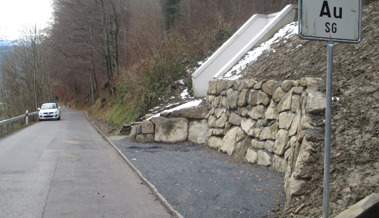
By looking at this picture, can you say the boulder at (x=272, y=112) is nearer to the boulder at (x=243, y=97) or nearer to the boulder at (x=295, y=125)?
the boulder at (x=295, y=125)

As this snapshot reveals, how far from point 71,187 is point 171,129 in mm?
6134

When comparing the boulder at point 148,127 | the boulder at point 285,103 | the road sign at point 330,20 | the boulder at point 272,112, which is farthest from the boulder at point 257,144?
the boulder at point 148,127

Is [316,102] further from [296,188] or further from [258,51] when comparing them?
[258,51]

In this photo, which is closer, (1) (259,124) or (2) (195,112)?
(1) (259,124)

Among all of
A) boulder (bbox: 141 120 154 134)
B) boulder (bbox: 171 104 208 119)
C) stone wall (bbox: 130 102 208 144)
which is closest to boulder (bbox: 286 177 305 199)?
stone wall (bbox: 130 102 208 144)

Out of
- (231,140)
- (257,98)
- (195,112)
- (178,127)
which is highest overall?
(257,98)

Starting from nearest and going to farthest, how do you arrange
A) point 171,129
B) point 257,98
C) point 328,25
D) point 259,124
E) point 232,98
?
point 328,25 < point 259,124 < point 257,98 < point 232,98 < point 171,129

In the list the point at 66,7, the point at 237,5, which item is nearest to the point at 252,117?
the point at 237,5

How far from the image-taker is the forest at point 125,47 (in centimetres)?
1850

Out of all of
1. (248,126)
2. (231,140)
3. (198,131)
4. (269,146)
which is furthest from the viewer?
(198,131)

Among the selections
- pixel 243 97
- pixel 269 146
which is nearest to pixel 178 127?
pixel 243 97

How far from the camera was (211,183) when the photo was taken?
23.3 ft

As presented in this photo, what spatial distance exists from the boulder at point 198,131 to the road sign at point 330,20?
898 cm

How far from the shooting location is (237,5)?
25859 mm
